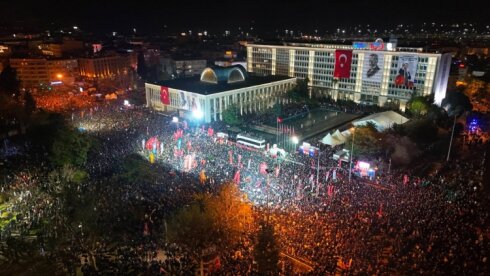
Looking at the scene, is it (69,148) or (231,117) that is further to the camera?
(231,117)

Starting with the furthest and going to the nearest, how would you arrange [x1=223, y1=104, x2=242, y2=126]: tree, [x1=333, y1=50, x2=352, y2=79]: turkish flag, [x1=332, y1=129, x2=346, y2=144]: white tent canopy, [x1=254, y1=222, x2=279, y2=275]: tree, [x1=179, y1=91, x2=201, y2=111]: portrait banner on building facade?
[x1=333, y1=50, x2=352, y2=79]: turkish flag, [x1=179, y1=91, x2=201, y2=111]: portrait banner on building facade, [x1=223, y1=104, x2=242, y2=126]: tree, [x1=332, y1=129, x2=346, y2=144]: white tent canopy, [x1=254, y1=222, x2=279, y2=275]: tree

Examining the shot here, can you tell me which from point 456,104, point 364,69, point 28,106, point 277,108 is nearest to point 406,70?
point 364,69

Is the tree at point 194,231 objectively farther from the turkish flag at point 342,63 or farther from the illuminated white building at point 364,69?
the turkish flag at point 342,63

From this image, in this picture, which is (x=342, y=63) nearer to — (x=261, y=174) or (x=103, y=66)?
(x=261, y=174)

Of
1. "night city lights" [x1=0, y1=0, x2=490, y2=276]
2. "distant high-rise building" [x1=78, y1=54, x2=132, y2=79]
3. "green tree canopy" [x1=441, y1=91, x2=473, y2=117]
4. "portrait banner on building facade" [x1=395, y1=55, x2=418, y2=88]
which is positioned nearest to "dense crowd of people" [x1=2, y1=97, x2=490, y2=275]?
"night city lights" [x1=0, y1=0, x2=490, y2=276]

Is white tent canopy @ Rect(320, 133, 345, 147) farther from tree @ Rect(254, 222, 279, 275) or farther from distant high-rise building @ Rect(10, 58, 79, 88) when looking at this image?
distant high-rise building @ Rect(10, 58, 79, 88)

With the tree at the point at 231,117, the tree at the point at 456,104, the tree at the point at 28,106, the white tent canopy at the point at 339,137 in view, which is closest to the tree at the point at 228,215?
the white tent canopy at the point at 339,137
